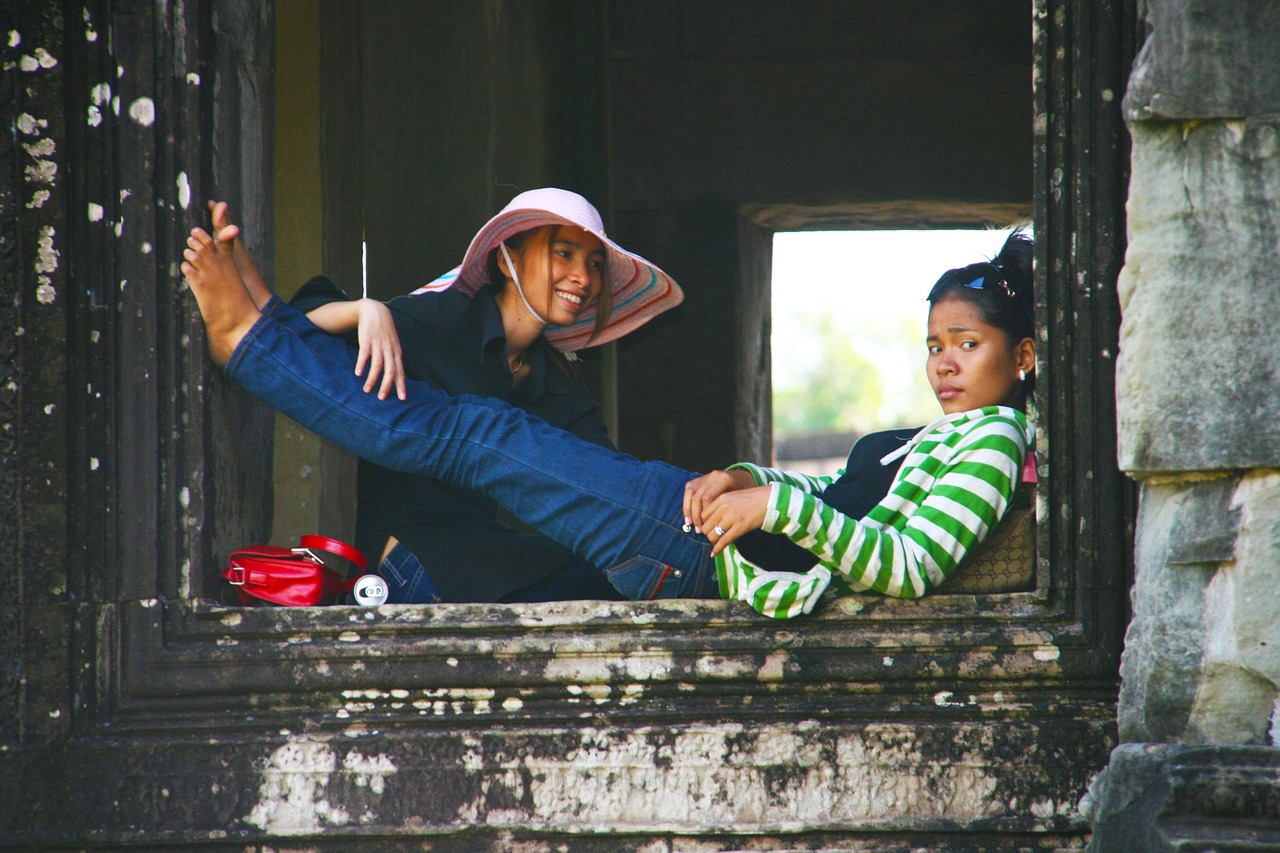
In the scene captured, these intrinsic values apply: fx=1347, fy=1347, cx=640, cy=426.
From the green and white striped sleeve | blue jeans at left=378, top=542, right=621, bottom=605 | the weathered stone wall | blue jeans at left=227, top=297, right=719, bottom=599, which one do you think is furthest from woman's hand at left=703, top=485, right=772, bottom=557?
the weathered stone wall

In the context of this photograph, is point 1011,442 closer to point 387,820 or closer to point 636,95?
point 387,820

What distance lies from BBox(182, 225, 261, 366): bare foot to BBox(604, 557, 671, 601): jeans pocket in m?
0.83

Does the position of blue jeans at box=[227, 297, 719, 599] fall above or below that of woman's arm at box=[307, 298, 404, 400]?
below

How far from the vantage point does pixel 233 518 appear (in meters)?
2.65

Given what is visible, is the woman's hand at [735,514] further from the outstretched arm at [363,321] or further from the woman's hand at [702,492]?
the outstretched arm at [363,321]

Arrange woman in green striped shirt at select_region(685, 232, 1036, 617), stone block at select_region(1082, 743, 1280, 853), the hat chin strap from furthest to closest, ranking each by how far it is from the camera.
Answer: the hat chin strap
woman in green striped shirt at select_region(685, 232, 1036, 617)
stone block at select_region(1082, 743, 1280, 853)

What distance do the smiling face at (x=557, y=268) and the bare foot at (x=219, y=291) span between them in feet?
2.74

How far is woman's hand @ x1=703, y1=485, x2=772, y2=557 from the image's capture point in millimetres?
2402

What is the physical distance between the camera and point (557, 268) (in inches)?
126

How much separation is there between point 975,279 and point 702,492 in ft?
2.80

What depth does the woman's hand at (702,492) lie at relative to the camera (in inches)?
98.8

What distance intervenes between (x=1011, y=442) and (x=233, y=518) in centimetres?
151

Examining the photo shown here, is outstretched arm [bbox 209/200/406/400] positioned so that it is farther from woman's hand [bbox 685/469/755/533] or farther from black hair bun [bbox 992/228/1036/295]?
black hair bun [bbox 992/228/1036/295]

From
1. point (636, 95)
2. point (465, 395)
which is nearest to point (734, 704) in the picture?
point (465, 395)
